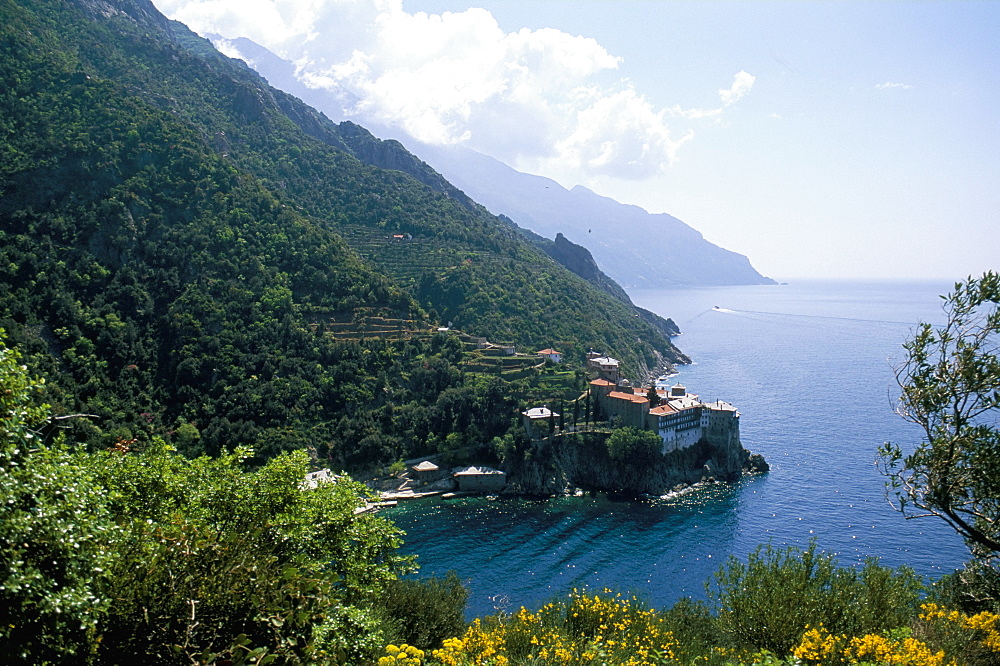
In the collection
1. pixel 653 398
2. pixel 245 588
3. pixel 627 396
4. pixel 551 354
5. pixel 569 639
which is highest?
pixel 245 588

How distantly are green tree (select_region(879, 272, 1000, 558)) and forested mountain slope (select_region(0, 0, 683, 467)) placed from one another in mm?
39158

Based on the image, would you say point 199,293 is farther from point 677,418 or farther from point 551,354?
point 677,418

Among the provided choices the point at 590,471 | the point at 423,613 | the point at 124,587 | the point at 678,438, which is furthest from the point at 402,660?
the point at 678,438

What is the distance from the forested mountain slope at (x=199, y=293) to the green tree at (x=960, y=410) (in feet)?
128

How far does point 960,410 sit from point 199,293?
5161 cm

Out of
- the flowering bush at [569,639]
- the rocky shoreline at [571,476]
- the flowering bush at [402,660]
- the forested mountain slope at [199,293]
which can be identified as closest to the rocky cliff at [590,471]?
the rocky shoreline at [571,476]

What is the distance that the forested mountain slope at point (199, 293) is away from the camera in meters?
41.7

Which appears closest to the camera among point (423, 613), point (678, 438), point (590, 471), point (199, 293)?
point (423, 613)

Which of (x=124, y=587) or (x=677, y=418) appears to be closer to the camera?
(x=124, y=587)

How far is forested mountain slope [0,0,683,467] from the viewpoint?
41688 mm

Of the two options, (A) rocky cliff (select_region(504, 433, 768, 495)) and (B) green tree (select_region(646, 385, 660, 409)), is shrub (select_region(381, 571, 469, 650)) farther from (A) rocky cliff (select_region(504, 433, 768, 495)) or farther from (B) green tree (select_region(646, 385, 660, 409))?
(B) green tree (select_region(646, 385, 660, 409))

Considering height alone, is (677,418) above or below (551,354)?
below

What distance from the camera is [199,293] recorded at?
48.7 metres

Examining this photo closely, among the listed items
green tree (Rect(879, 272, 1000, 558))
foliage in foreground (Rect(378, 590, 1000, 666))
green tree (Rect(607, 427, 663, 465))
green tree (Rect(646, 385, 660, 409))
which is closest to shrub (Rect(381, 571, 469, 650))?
foliage in foreground (Rect(378, 590, 1000, 666))
